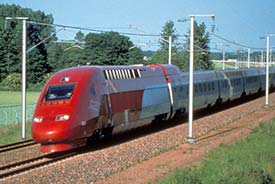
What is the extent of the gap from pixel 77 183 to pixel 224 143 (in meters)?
8.28

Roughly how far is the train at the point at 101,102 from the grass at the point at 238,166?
429cm

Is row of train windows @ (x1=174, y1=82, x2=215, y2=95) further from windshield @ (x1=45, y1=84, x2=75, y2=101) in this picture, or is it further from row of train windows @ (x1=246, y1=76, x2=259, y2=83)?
row of train windows @ (x1=246, y1=76, x2=259, y2=83)

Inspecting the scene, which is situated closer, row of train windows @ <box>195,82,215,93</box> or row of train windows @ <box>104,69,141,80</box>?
row of train windows @ <box>104,69,141,80</box>

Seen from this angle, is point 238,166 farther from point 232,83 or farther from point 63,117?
point 232,83


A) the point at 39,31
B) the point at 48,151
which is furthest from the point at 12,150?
the point at 39,31

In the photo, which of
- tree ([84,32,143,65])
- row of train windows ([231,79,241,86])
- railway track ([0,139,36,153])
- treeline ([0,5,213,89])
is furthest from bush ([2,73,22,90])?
railway track ([0,139,36,153])

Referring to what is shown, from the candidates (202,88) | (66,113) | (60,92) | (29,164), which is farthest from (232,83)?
(29,164)

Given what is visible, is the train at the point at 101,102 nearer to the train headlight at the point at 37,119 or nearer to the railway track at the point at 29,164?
the train headlight at the point at 37,119

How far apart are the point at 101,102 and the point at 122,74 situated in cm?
304

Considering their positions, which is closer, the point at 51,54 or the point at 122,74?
the point at 122,74

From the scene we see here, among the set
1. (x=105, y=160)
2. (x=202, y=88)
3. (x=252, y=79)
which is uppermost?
(x=252, y=79)

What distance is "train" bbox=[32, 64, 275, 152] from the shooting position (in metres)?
17.7

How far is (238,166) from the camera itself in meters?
12.8

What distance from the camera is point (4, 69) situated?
2921 inches
